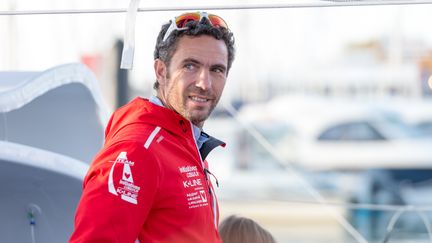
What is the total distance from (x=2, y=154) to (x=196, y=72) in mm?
626

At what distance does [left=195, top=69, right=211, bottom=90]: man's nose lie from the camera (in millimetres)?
1982

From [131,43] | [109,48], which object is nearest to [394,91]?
[109,48]

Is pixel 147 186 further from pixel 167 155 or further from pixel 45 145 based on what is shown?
pixel 45 145

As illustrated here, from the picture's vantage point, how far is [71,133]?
3.00m

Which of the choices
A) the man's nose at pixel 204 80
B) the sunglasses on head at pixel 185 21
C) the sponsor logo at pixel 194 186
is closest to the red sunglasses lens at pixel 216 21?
the sunglasses on head at pixel 185 21

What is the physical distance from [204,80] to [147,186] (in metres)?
0.29

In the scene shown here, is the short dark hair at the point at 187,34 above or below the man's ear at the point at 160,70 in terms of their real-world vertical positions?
above

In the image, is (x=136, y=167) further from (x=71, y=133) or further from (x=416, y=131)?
(x=416, y=131)

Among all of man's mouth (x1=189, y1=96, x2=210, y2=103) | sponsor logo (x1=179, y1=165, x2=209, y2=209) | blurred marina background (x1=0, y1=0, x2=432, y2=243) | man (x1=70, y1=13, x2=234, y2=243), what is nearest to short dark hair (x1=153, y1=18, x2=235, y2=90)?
man (x1=70, y1=13, x2=234, y2=243)

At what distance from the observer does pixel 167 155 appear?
1911 millimetres

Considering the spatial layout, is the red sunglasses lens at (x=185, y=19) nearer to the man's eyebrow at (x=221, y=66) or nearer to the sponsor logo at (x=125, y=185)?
the man's eyebrow at (x=221, y=66)

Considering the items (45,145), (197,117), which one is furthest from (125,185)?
(45,145)

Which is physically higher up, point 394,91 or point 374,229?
point 394,91

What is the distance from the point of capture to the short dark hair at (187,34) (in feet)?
6.65
